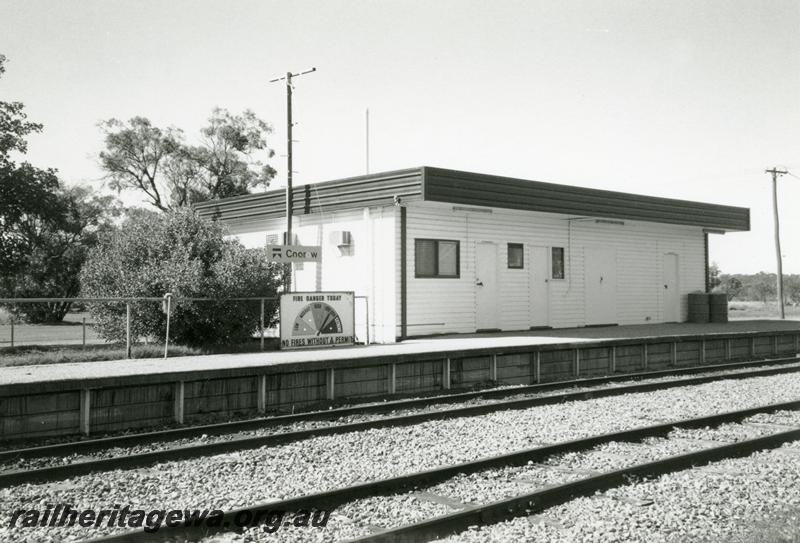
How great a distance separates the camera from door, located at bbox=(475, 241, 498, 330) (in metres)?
20.3

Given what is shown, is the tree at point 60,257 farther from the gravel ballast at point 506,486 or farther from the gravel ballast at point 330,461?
the gravel ballast at point 506,486

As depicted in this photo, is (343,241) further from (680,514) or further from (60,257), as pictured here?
(60,257)

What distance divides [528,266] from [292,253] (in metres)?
7.60

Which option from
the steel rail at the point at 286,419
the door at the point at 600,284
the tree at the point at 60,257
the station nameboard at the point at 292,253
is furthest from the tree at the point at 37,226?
the door at the point at 600,284

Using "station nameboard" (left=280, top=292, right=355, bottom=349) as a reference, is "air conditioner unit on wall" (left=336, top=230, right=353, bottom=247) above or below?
Result: above

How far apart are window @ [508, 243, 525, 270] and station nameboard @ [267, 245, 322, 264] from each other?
6.22 meters

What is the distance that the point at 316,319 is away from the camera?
16.2 m

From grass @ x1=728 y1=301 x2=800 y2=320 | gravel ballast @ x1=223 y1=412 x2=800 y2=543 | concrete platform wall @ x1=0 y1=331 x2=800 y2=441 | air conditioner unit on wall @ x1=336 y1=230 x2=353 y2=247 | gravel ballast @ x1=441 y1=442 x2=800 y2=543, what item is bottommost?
gravel ballast @ x1=441 y1=442 x2=800 y2=543

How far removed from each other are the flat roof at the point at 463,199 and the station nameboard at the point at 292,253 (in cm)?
226

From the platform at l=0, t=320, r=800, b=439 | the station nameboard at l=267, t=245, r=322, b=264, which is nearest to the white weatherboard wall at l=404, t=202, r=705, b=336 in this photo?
the platform at l=0, t=320, r=800, b=439

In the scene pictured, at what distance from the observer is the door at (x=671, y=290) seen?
86.5 ft

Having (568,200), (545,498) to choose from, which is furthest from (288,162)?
(545,498)

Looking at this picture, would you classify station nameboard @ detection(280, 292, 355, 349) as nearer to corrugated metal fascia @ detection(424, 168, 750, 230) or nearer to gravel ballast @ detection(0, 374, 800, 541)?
corrugated metal fascia @ detection(424, 168, 750, 230)

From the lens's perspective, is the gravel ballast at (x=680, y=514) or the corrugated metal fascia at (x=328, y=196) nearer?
the gravel ballast at (x=680, y=514)
